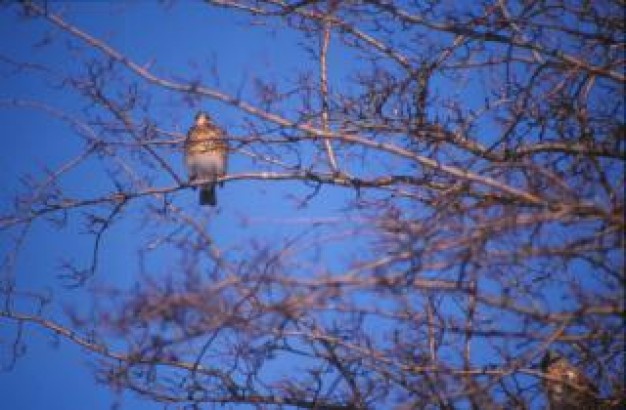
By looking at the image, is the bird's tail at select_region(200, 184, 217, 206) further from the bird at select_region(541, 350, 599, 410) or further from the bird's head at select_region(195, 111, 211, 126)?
the bird at select_region(541, 350, 599, 410)

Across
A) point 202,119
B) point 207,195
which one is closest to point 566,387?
point 202,119

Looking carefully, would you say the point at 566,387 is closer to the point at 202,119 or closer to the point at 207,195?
the point at 202,119

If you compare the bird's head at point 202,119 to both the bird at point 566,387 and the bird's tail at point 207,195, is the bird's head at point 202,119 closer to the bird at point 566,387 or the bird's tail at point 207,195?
the bird's tail at point 207,195

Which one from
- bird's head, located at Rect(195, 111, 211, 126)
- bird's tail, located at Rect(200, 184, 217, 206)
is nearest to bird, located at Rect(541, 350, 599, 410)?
bird's head, located at Rect(195, 111, 211, 126)

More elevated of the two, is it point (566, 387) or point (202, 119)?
point (202, 119)

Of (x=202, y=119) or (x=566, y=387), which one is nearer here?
(x=566, y=387)

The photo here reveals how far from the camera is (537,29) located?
398 centimetres

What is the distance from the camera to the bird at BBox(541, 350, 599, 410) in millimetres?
3717

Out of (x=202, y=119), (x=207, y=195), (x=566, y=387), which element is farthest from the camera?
(x=207, y=195)

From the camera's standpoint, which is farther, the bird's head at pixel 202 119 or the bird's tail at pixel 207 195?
the bird's tail at pixel 207 195

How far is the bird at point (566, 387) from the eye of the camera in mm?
3717

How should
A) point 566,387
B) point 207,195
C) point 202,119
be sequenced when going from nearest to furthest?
point 566,387, point 202,119, point 207,195

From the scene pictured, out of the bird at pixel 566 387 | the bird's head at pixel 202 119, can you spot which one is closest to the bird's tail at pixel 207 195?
the bird's head at pixel 202 119

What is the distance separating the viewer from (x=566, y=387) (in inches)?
152
